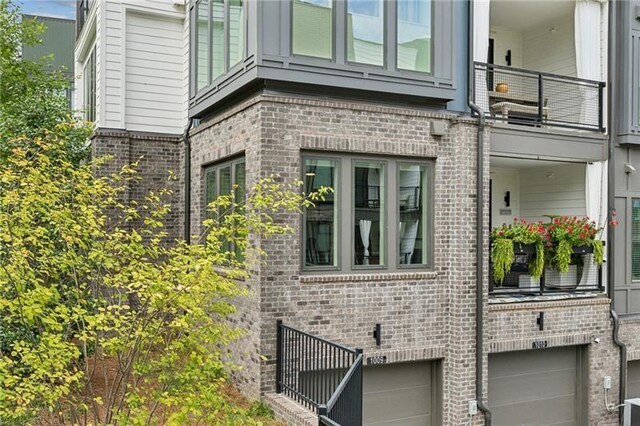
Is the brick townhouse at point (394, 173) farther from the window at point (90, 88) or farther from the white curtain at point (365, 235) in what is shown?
the window at point (90, 88)

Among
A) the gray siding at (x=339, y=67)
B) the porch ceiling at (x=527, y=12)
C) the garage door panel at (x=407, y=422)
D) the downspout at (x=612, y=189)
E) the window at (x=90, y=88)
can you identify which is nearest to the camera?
the gray siding at (x=339, y=67)

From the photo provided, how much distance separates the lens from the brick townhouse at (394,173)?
781cm

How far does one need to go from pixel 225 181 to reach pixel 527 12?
7.06m

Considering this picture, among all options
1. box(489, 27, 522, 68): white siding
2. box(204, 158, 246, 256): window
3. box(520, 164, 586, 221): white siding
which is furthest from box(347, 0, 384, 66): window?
box(520, 164, 586, 221): white siding

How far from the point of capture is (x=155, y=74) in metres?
10.9

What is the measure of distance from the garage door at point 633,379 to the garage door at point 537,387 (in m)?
1.24

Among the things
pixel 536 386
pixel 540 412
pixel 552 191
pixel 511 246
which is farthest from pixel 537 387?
pixel 552 191

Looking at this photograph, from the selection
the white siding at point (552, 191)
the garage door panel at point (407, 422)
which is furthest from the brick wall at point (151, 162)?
the white siding at point (552, 191)

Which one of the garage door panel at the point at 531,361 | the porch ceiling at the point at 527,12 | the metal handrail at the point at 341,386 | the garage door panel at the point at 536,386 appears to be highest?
the porch ceiling at the point at 527,12

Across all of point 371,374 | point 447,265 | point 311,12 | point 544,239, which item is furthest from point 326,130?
point 544,239

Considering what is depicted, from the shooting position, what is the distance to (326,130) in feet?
26.6

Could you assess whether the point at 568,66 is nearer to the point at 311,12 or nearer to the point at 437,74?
the point at 437,74

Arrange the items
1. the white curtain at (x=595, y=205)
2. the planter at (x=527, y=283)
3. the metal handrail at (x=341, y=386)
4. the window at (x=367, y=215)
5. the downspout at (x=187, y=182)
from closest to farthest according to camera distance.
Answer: the metal handrail at (x=341, y=386) < the window at (x=367, y=215) < the planter at (x=527, y=283) < the white curtain at (x=595, y=205) < the downspout at (x=187, y=182)

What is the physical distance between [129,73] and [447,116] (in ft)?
19.3
